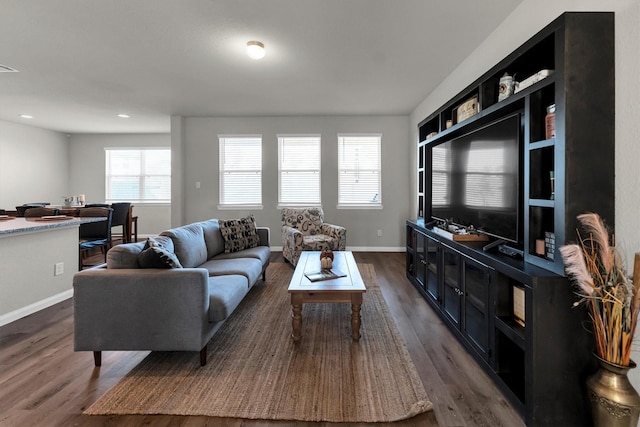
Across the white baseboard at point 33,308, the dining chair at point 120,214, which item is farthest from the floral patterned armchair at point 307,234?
the dining chair at point 120,214

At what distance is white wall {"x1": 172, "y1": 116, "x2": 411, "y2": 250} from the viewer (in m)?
5.46

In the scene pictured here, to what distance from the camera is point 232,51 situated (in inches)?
117

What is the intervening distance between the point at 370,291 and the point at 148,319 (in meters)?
2.26

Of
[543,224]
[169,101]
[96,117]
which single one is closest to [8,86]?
[96,117]

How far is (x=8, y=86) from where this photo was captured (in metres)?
4.01

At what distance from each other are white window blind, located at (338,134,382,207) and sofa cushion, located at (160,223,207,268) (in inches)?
121

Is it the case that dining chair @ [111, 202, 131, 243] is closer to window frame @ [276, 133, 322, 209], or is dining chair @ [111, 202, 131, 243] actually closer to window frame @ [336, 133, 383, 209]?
window frame @ [276, 133, 322, 209]

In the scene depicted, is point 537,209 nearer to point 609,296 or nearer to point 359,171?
point 609,296

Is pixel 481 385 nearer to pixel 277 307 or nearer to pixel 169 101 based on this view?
pixel 277 307

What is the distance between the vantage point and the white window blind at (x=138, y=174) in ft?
22.6

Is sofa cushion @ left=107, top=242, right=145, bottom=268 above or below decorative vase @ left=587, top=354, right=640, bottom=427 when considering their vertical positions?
above

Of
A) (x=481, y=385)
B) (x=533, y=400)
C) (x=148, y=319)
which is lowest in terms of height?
(x=481, y=385)

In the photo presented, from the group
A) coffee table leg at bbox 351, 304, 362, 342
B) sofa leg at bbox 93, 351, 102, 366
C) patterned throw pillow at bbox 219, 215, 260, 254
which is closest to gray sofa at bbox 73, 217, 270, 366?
sofa leg at bbox 93, 351, 102, 366

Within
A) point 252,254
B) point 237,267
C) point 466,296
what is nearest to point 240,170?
point 252,254
